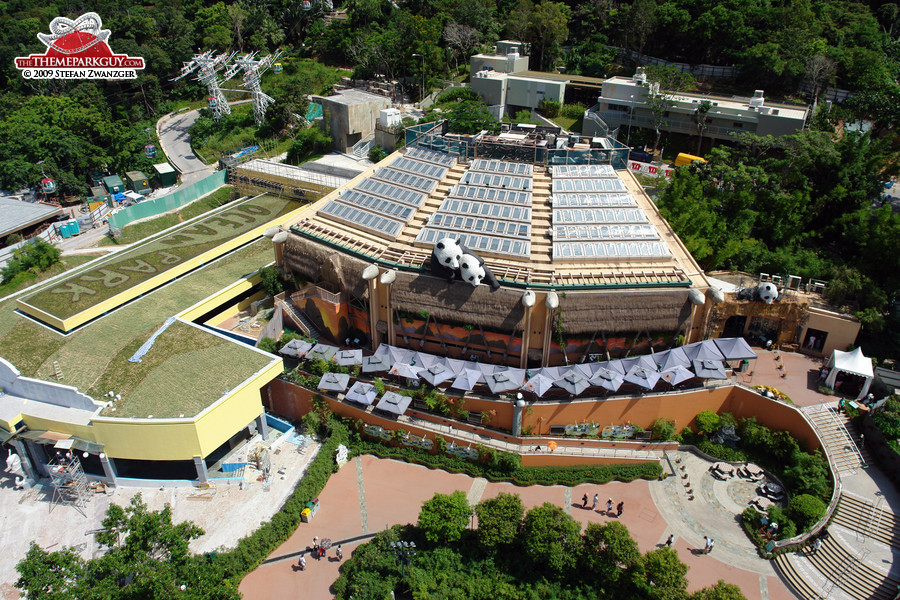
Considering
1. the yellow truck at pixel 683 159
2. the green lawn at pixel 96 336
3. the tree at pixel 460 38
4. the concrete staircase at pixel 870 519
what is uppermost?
the tree at pixel 460 38

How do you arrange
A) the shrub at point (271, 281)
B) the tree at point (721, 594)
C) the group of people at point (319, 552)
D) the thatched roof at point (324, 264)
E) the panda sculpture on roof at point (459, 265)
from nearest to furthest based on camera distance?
1. the tree at point (721, 594)
2. the group of people at point (319, 552)
3. the panda sculpture on roof at point (459, 265)
4. the thatched roof at point (324, 264)
5. the shrub at point (271, 281)

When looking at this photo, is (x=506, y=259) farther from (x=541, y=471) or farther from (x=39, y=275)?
(x=39, y=275)

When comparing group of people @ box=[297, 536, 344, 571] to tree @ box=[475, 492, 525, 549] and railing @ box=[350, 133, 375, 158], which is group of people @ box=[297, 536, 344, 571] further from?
railing @ box=[350, 133, 375, 158]

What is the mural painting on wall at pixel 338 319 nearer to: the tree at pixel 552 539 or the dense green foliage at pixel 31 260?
the tree at pixel 552 539

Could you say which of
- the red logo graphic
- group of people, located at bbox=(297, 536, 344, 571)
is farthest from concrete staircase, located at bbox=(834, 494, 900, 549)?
the red logo graphic

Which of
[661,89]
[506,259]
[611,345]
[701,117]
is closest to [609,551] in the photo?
[611,345]

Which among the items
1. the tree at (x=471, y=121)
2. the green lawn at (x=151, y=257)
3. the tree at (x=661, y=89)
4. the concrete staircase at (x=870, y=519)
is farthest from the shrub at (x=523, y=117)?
the concrete staircase at (x=870, y=519)
